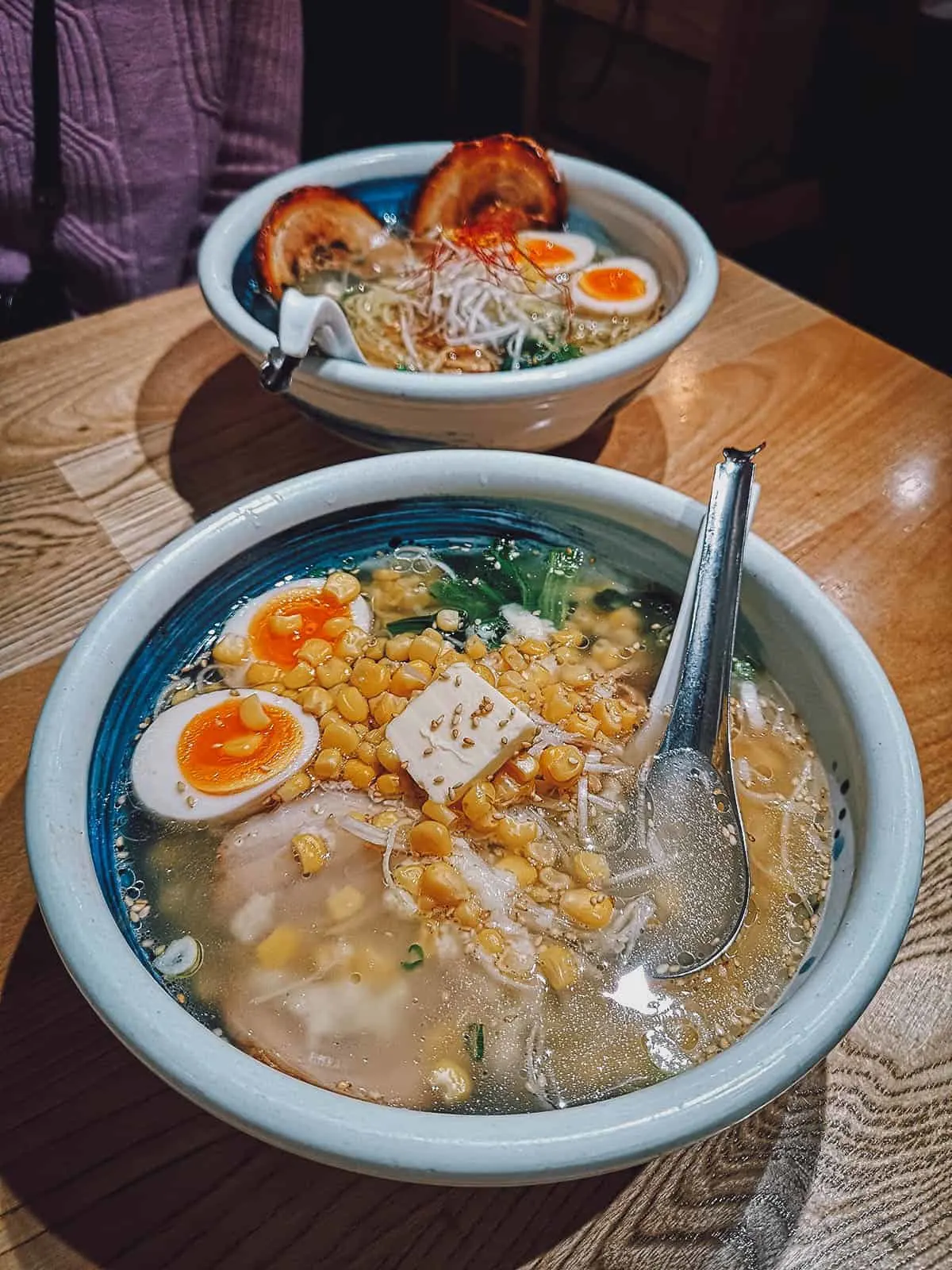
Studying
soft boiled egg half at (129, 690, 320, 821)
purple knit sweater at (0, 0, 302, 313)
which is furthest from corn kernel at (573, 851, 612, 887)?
purple knit sweater at (0, 0, 302, 313)

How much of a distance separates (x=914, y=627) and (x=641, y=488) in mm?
465

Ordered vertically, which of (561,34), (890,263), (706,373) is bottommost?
(890,263)

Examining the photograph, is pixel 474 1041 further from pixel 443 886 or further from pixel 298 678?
pixel 298 678

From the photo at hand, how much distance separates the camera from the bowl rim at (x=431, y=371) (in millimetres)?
1234

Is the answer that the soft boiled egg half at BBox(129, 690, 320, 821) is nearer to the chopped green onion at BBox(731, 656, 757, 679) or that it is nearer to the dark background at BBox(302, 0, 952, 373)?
the chopped green onion at BBox(731, 656, 757, 679)

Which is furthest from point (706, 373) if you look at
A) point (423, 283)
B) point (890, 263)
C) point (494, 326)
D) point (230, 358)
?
point (890, 263)

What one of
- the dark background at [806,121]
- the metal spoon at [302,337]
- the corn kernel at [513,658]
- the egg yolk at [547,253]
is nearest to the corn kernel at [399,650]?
the corn kernel at [513,658]

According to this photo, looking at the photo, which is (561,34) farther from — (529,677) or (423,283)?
(529,677)

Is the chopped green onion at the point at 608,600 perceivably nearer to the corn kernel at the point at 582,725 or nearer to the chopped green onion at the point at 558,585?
the chopped green onion at the point at 558,585

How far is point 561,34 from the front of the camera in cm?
399

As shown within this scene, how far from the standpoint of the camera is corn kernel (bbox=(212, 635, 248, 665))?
1.05 m

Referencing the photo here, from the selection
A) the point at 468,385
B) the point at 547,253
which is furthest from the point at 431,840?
the point at 547,253

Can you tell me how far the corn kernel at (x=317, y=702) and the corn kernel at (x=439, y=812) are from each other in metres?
0.18

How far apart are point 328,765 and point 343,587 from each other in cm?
24
